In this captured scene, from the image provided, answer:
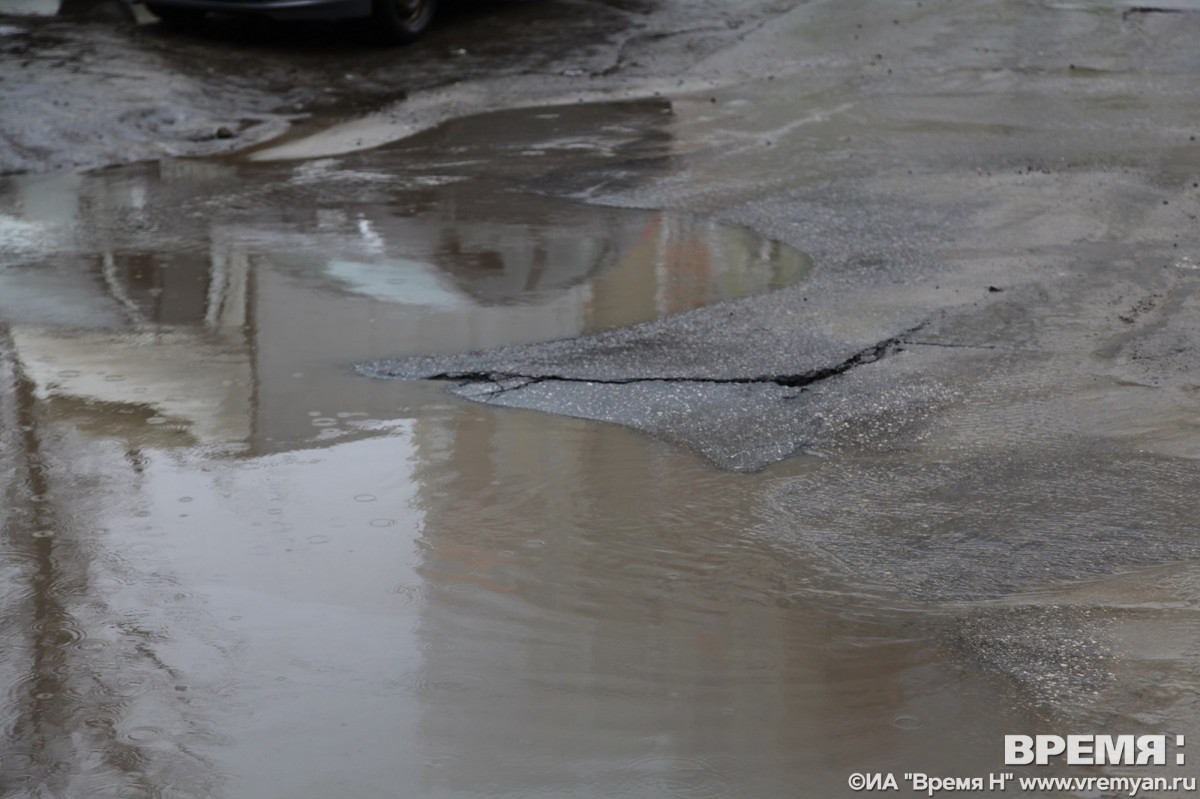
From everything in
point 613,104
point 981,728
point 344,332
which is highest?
point 613,104

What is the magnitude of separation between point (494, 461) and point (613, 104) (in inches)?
235

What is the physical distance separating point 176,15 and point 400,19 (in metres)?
2.01

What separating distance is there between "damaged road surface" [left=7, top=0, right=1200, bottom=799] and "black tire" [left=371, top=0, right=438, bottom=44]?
2.61 meters

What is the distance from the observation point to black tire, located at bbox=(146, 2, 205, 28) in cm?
1120

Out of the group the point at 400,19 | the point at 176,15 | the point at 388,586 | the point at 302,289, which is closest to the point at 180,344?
the point at 302,289

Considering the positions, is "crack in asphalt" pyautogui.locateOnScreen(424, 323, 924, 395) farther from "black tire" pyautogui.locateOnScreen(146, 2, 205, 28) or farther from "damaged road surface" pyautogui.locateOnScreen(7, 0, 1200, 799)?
"black tire" pyautogui.locateOnScreen(146, 2, 205, 28)

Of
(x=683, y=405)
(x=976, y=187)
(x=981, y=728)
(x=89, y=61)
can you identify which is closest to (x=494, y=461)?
(x=683, y=405)

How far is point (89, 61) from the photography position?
9.96 metres

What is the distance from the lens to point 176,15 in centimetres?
1138

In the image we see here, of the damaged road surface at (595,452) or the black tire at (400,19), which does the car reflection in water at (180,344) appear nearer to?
the damaged road surface at (595,452)

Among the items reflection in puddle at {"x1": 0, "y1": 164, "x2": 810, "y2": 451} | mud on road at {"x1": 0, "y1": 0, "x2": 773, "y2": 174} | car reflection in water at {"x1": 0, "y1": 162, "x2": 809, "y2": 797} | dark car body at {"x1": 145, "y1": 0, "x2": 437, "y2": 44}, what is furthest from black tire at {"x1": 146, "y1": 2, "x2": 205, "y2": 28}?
reflection in puddle at {"x1": 0, "y1": 164, "x2": 810, "y2": 451}

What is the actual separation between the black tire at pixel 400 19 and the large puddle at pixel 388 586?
5741 millimetres

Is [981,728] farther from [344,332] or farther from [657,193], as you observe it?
[657,193]

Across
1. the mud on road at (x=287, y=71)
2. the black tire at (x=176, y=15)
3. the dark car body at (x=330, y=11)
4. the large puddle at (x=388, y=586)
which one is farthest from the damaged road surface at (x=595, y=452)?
the black tire at (x=176, y=15)
